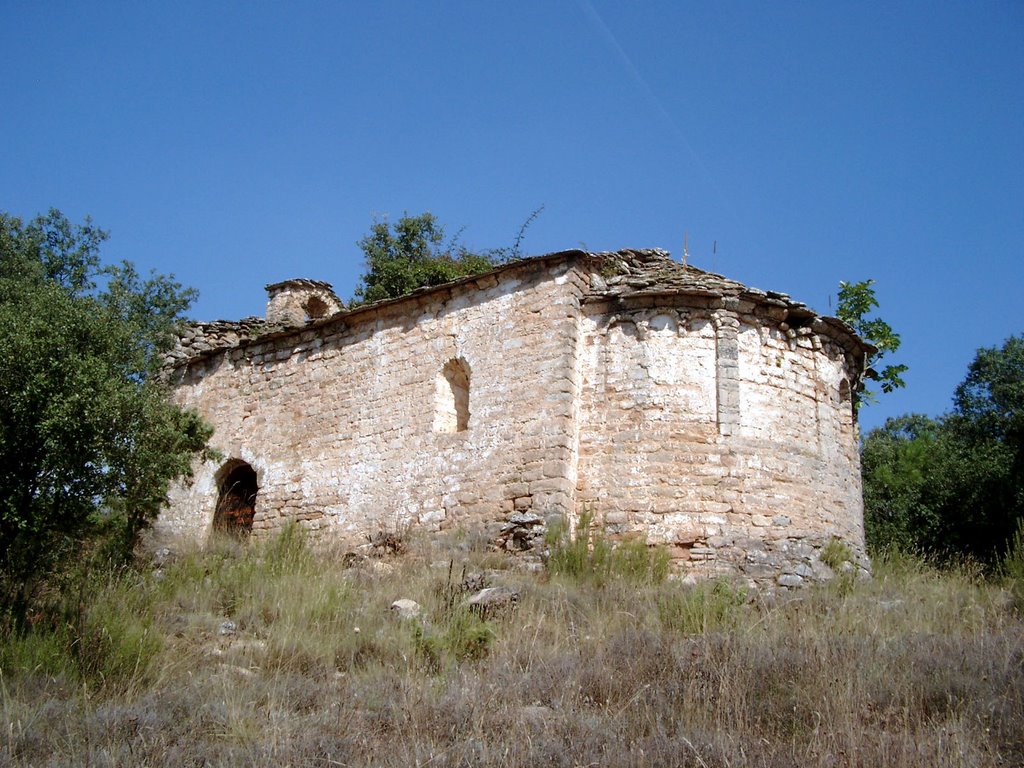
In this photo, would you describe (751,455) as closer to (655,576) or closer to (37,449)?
(655,576)

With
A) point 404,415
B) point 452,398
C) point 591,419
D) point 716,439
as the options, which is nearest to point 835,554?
point 716,439

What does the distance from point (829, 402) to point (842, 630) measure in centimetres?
530

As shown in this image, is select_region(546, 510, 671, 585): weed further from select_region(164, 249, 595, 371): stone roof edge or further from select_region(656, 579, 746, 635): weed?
select_region(164, 249, 595, 371): stone roof edge

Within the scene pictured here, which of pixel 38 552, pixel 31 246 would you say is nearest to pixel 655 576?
pixel 38 552

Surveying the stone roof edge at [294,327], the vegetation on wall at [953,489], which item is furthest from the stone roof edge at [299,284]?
the vegetation on wall at [953,489]

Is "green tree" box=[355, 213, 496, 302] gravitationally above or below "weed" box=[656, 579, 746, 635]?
above

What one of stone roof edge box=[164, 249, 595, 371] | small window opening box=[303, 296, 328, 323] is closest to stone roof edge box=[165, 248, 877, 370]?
stone roof edge box=[164, 249, 595, 371]

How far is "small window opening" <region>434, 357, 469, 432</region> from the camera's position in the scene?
529 inches

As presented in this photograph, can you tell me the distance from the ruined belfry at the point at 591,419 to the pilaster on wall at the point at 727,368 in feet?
0.08

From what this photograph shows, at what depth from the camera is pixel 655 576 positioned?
10961 mm

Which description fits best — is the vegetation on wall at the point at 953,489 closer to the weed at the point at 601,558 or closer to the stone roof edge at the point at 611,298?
the stone roof edge at the point at 611,298

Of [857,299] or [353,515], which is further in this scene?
[857,299]

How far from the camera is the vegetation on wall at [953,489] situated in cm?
1714

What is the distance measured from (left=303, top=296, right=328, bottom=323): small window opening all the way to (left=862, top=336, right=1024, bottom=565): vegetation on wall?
10569mm
